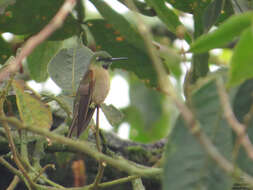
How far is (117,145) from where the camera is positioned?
292 cm

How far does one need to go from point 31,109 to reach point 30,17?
888 mm

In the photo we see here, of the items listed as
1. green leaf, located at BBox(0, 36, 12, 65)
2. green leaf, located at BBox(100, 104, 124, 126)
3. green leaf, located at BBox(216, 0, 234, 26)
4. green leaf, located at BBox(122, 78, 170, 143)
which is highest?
green leaf, located at BBox(216, 0, 234, 26)

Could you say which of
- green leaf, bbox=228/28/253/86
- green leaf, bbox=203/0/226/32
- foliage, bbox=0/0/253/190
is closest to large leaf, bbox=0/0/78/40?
foliage, bbox=0/0/253/190

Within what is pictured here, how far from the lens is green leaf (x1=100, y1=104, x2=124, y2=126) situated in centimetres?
214

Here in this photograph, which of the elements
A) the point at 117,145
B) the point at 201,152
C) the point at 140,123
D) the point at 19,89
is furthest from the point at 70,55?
the point at 140,123

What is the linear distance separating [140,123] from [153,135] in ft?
0.53

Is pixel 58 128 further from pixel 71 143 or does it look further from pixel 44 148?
pixel 71 143

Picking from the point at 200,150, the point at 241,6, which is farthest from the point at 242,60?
the point at 241,6

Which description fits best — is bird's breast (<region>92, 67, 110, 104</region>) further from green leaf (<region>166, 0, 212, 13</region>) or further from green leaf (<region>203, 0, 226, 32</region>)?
green leaf (<region>203, 0, 226, 32</region>)

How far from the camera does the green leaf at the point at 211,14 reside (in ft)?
5.79

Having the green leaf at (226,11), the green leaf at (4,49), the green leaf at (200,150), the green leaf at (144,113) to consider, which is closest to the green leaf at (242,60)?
the green leaf at (200,150)

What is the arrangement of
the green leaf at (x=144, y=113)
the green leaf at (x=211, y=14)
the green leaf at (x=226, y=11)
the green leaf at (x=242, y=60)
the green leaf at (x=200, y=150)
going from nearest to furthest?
1. the green leaf at (x=242, y=60)
2. the green leaf at (x=200, y=150)
3. the green leaf at (x=211, y=14)
4. the green leaf at (x=226, y=11)
5. the green leaf at (x=144, y=113)

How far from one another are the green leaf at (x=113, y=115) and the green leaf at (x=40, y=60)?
0.91 metres

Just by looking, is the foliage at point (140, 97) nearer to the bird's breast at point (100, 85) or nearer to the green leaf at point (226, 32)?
the green leaf at point (226, 32)
